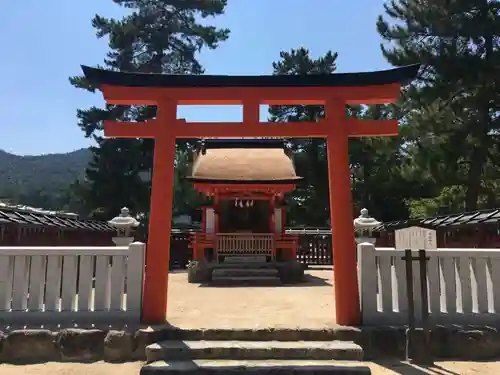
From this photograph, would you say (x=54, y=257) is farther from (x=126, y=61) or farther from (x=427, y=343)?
(x=126, y=61)

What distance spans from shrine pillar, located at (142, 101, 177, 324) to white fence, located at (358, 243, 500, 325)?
262 centimetres

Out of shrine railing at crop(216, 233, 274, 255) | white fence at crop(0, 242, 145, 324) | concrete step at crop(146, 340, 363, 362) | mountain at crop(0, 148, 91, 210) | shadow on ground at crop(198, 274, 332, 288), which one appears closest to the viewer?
concrete step at crop(146, 340, 363, 362)

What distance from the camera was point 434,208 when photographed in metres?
19.4

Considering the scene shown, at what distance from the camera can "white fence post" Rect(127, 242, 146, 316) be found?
5562 millimetres

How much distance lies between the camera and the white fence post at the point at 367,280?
18.3 feet

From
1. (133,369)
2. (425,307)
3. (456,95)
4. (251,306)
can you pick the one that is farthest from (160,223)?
(456,95)

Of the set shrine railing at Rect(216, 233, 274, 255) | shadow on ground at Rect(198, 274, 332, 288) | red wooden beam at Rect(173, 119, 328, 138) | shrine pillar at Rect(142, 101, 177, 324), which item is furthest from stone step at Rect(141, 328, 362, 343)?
shrine railing at Rect(216, 233, 274, 255)

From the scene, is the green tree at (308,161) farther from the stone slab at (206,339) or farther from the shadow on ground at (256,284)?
the stone slab at (206,339)

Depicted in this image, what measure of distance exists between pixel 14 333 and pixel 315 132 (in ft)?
15.2

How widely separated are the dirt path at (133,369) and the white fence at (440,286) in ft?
1.93

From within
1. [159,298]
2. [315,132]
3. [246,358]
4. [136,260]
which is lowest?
[246,358]

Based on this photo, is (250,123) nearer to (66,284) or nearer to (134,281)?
(134,281)

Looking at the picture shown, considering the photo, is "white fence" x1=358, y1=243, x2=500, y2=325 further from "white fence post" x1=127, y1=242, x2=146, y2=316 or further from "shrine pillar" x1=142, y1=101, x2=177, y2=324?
"white fence post" x1=127, y1=242, x2=146, y2=316

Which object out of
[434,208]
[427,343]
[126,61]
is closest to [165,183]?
[427,343]
